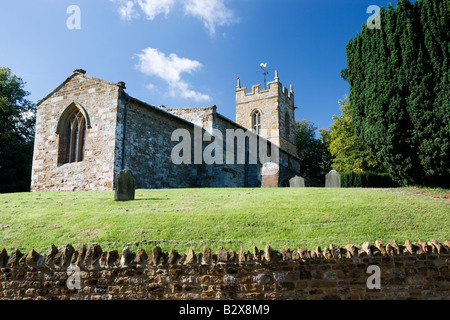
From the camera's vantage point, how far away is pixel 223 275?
4688 mm

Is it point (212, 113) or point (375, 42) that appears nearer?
point (375, 42)

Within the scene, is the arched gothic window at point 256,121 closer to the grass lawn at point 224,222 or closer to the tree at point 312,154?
the tree at point 312,154

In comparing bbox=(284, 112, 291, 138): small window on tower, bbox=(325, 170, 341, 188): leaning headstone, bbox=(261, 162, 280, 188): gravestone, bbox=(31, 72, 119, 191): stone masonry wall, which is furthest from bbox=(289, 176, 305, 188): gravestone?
bbox=(284, 112, 291, 138): small window on tower

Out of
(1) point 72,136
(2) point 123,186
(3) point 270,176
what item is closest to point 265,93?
(3) point 270,176

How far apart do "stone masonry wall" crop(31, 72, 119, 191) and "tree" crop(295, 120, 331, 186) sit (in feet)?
88.0

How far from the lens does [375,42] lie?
12305mm

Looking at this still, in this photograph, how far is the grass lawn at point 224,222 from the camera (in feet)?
20.3

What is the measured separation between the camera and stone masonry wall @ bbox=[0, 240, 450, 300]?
4.68 meters

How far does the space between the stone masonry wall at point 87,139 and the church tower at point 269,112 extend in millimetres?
20850
